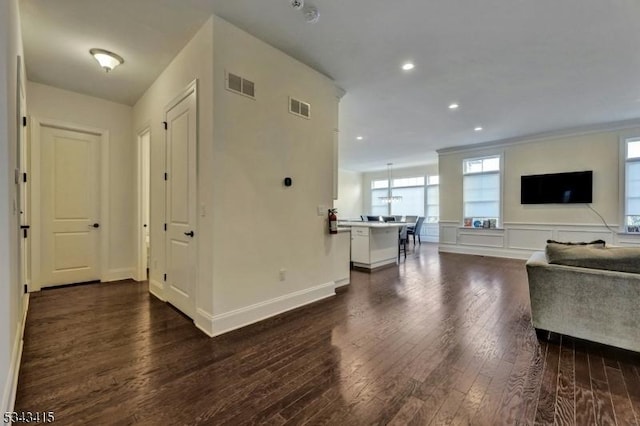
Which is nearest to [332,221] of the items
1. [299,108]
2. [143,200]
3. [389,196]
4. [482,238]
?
[299,108]

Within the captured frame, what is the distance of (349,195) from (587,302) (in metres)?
→ 10.1

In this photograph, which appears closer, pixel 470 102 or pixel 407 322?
pixel 407 322

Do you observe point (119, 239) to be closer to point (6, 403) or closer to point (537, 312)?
point (6, 403)

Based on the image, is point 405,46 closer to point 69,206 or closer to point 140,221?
point 140,221

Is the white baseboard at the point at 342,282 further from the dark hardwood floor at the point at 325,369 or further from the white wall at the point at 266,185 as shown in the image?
the dark hardwood floor at the point at 325,369

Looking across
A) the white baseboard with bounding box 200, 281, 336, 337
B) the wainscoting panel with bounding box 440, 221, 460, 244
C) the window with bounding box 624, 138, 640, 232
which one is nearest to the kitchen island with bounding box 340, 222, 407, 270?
the white baseboard with bounding box 200, 281, 336, 337

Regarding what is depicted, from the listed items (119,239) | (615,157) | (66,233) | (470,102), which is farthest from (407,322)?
(615,157)

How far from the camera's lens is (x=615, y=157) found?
584cm

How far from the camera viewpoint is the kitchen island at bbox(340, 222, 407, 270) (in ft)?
17.8

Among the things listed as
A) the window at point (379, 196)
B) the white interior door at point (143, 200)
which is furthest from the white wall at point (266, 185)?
the window at point (379, 196)

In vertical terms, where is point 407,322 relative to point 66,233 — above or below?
below

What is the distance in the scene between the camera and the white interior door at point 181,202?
297 cm

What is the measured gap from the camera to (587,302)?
2.34 metres

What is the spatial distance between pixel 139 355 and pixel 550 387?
297 centimetres
